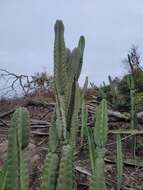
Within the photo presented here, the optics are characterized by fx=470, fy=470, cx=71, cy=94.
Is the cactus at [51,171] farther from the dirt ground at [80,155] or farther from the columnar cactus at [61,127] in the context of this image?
the dirt ground at [80,155]

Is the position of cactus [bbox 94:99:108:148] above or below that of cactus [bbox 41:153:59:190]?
above

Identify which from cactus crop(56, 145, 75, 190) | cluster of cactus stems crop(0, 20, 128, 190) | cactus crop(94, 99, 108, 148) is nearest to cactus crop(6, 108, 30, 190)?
cluster of cactus stems crop(0, 20, 128, 190)

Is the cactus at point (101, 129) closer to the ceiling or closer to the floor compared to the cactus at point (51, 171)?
closer to the ceiling

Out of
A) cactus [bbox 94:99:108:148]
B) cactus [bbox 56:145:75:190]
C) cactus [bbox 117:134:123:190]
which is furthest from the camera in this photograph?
cactus [bbox 117:134:123:190]

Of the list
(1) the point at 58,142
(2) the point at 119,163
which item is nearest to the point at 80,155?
(2) the point at 119,163

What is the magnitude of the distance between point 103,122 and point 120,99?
13.6 feet

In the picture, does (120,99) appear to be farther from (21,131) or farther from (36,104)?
(21,131)

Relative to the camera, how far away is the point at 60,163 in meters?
1.99

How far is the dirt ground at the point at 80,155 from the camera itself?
408cm

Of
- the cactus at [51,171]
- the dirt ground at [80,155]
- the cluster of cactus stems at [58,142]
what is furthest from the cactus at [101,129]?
the dirt ground at [80,155]

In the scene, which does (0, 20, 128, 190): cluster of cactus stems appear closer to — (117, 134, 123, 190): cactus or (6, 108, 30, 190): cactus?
(6, 108, 30, 190): cactus

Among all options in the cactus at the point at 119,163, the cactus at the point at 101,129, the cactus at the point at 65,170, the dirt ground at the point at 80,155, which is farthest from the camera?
the dirt ground at the point at 80,155

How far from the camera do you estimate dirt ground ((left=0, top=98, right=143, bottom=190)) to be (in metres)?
4.08

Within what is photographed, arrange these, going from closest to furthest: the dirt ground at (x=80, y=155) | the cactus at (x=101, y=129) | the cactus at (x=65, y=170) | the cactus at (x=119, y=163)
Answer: the cactus at (x=65, y=170) < the cactus at (x=101, y=129) < the cactus at (x=119, y=163) < the dirt ground at (x=80, y=155)
